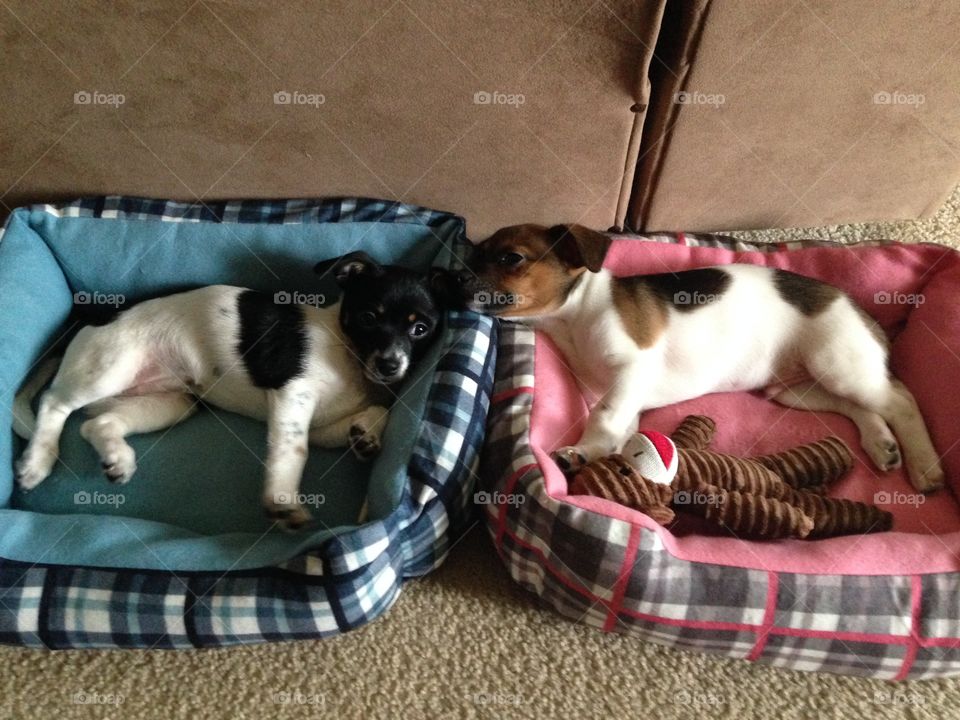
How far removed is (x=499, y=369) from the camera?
7.13 feet

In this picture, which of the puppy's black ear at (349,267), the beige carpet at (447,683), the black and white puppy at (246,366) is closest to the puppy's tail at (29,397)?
the black and white puppy at (246,366)

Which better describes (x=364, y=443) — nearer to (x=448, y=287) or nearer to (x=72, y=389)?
(x=448, y=287)

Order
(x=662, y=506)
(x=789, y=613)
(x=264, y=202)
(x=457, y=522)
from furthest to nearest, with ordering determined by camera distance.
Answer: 1. (x=264, y=202)
2. (x=457, y=522)
3. (x=662, y=506)
4. (x=789, y=613)

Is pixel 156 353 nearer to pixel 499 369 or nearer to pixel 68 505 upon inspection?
pixel 68 505

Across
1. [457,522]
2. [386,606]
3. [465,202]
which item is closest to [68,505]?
[386,606]

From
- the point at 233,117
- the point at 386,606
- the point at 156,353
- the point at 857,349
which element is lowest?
the point at 386,606

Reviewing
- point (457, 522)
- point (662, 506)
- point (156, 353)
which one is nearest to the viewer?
point (662, 506)

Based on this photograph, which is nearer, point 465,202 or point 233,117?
point 233,117

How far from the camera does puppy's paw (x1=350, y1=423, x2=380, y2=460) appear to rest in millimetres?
2010

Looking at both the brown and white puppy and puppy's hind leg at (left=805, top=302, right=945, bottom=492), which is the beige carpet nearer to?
the brown and white puppy

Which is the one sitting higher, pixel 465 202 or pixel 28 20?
pixel 28 20

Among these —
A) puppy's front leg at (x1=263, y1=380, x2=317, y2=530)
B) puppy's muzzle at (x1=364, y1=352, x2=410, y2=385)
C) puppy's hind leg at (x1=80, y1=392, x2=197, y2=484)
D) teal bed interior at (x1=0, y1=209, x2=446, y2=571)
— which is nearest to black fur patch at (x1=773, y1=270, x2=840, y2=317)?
teal bed interior at (x1=0, y1=209, x2=446, y2=571)

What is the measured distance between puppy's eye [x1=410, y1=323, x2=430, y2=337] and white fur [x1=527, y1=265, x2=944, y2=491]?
1.28ft

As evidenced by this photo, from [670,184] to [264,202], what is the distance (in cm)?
153
